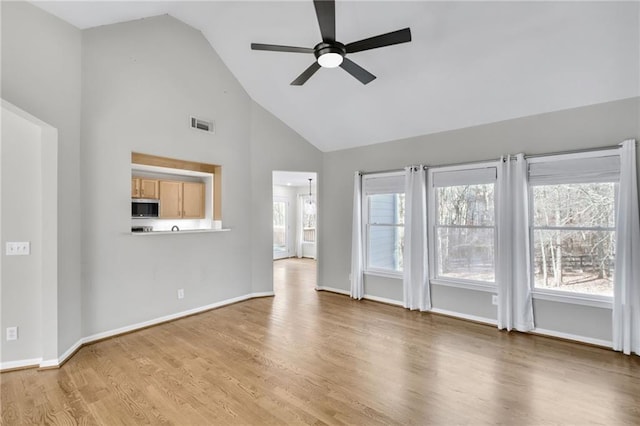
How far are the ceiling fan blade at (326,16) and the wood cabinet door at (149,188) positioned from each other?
12.5 ft

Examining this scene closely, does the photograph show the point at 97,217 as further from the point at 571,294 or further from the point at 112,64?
the point at 571,294

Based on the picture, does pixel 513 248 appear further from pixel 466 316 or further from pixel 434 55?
pixel 434 55

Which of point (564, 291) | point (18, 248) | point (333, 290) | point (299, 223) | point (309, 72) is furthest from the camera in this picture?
point (299, 223)

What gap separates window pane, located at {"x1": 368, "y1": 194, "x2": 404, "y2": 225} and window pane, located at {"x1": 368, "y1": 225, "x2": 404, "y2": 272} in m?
0.12

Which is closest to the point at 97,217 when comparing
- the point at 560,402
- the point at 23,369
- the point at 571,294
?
the point at 23,369

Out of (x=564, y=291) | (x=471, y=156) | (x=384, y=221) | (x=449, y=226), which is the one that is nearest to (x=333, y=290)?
(x=384, y=221)

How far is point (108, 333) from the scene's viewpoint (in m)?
3.58

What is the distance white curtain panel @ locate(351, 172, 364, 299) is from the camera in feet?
17.5

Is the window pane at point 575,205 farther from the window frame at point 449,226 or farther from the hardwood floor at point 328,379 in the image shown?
the hardwood floor at point 328,379

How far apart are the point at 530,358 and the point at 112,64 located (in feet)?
18.7

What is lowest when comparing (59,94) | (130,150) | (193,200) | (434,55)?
(193,200)

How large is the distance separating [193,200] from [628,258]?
5.99 m

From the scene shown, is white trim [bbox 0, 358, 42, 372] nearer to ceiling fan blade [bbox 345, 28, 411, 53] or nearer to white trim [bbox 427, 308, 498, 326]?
ceiling fan blade [bbox 345, 28, 411, 53]

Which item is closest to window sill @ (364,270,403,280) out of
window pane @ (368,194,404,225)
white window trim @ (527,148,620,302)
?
window pane @ (368,194,404,225)
